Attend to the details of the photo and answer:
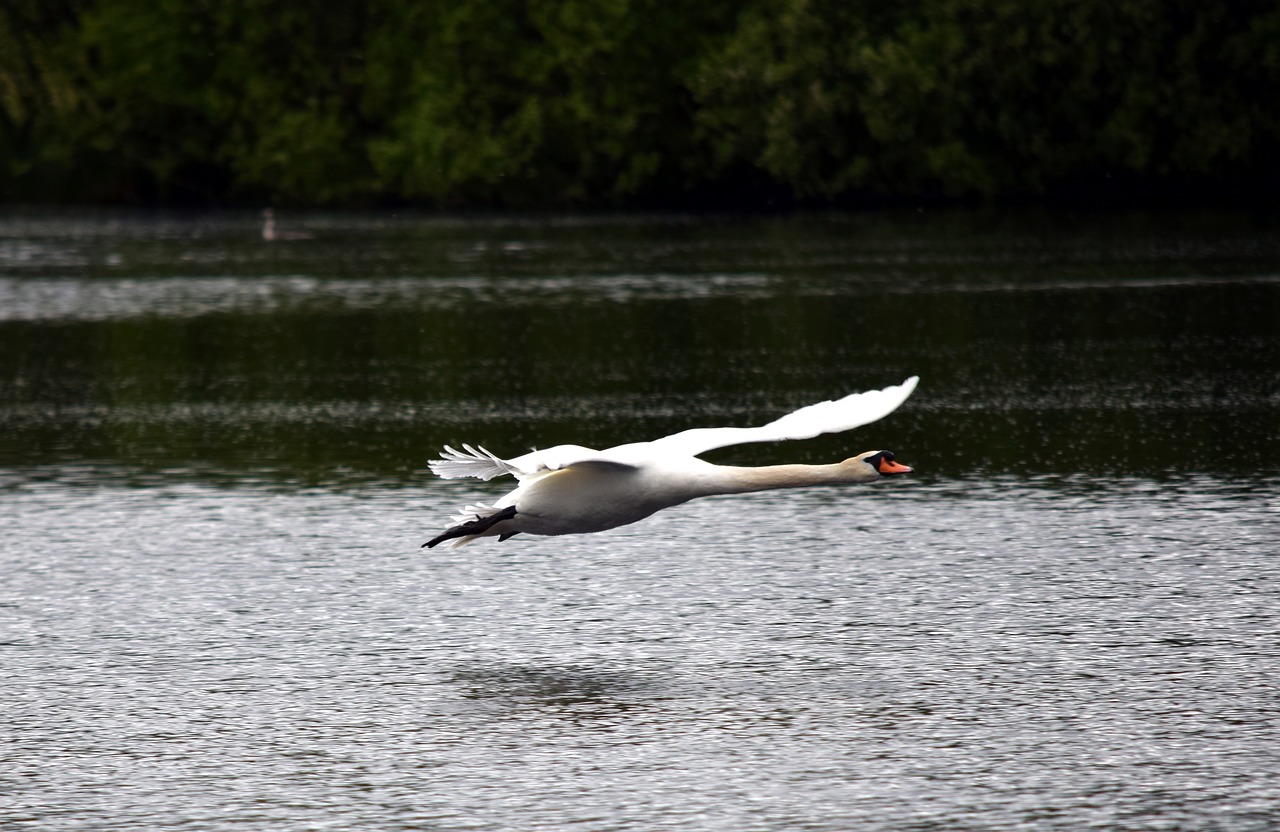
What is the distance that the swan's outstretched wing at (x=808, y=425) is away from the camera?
9500 millimetres

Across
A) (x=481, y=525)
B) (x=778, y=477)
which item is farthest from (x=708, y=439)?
(x=481, y=525)

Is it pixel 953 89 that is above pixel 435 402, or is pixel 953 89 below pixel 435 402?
above

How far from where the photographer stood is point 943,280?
33312 mm

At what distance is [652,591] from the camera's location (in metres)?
11.5

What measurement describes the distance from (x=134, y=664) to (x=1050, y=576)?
5.08m

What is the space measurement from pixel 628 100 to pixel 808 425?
58.7m

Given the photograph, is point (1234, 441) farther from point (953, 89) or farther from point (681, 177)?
point (681, 177)

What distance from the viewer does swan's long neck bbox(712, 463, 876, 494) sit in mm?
9352

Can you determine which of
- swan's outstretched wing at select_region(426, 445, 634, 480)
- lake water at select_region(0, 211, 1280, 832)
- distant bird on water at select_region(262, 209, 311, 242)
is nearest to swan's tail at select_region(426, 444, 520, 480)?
swan's outstretched wing at select_region(426, 445, 634, 480)

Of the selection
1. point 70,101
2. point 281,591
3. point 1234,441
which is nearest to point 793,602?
point 281,591

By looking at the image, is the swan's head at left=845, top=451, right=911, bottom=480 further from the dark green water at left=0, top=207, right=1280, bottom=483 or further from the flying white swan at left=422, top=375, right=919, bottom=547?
the dark green water at left=0, top=207, right=1280, bottom=483

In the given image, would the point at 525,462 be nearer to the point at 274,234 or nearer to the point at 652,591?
the point at 652,591

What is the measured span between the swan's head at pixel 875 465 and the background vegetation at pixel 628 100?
5201 centimetres

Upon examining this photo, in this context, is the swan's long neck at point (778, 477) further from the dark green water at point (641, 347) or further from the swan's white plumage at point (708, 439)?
the dark green water at point (641, 347)
